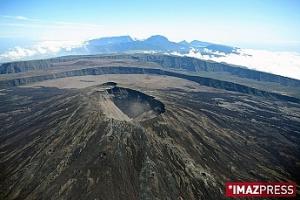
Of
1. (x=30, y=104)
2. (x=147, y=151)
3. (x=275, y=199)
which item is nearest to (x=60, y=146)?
(x=147, y=151)

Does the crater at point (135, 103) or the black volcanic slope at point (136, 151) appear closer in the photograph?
the black volcanic slope at point (136, 151)

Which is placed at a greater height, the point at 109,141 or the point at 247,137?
the point at 109,141

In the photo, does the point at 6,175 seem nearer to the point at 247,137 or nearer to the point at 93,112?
the point at 93,112

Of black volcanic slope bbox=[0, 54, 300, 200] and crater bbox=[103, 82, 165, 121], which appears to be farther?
crater bbox=[103, 82, 165, 121]

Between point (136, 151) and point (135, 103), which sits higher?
point (135, 103)

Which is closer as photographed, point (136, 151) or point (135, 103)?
point (136, 151)
